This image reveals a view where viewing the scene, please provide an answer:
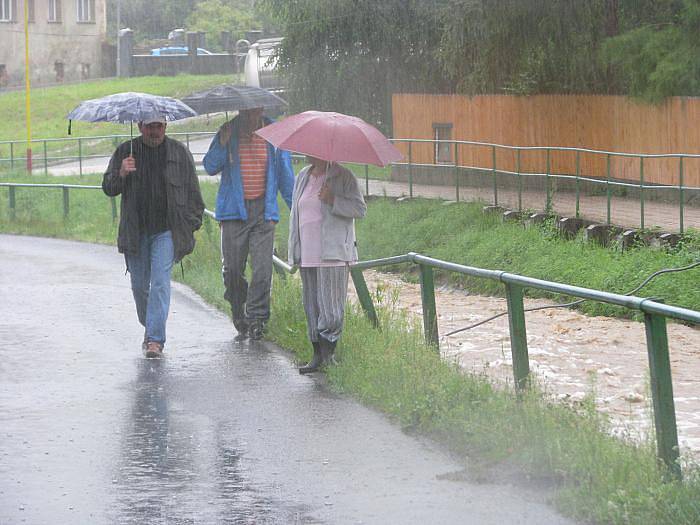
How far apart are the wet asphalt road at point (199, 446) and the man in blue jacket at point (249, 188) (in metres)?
0.73

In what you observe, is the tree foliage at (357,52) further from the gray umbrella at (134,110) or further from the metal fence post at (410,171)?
the gray umbrella at (134,110)

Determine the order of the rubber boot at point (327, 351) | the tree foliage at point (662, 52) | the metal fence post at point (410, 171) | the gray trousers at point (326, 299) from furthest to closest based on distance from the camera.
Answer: the metal fence post at point (410, 171), the tree foliage at point (662, 52), the rubber boot at point (327, 351), the gray trousers at point (326, 299)

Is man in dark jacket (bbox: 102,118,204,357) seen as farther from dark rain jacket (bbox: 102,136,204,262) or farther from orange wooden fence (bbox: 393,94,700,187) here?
orange wooden fence (bbox: 393,94,700,187)

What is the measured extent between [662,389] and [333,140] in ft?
12.3

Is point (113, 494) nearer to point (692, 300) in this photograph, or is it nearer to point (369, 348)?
point (369, 348)

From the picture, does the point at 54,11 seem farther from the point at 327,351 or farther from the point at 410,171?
the point at 327,351

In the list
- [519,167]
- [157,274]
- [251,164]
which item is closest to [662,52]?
[519,167]

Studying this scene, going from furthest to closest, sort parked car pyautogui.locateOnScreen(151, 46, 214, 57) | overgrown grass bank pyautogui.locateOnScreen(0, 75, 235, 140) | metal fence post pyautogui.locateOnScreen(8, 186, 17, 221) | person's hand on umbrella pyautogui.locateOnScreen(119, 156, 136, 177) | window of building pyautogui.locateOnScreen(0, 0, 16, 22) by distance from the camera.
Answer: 1. parked car pyautogui.locateOnScreen(151, 46, 214, 57)
2. window of building pyautogui.locateOnScreen(0, 0, 16, 22)
3. overgrown grass bank pyautogui.locateOnScreen(0, 75, 235, 140)
4. metal fence post pyautogui.locateOnScreen(8, 186, 17, 221)
5. person's hand on umbrella pyautogui.locateOnScreen(119, 156, 136, 177)

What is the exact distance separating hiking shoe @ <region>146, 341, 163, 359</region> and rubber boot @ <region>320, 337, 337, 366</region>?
148 cm

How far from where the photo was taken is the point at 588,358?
24.5 ft

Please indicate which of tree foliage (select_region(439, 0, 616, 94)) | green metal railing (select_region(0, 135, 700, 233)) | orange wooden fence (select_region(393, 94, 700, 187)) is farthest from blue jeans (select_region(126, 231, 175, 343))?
tree foliage (select_region(439, 0, 616, 94))

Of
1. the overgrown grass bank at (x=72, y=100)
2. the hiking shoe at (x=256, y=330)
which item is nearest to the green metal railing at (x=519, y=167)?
the overgrown grass bank at (x=72, y=100)

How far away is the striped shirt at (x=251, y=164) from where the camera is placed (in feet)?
36.8

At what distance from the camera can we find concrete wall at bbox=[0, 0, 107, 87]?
67062 mm
